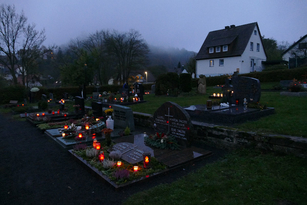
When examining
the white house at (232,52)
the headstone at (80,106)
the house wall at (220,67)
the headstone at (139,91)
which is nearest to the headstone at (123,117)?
the headstone at (80,106)

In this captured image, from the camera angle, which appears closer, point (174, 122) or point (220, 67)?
point (174, 122)

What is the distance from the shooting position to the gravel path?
3.77m

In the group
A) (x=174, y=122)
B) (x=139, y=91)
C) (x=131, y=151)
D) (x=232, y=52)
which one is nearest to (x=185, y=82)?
(x=139, y=91)

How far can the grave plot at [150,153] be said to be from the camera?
14.7 ft

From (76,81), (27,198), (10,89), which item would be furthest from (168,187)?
(76,81)

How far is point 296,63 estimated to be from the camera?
100 feet

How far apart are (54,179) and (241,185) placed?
394 centimetres

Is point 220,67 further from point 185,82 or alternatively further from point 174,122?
point 174,122

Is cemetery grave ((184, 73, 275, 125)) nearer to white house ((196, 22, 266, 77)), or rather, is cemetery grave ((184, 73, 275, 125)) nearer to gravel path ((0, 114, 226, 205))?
gravel path ((0, 114, 226, 205))

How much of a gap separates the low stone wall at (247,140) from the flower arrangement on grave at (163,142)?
1.13m

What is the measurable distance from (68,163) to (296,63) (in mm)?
35203

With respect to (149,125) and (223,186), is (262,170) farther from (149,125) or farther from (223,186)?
(149,125)

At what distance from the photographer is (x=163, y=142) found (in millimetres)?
6191

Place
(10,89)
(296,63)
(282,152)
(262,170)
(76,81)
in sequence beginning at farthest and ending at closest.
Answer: (76,81)
(296,63)
(10,89)
(282,152)
(262,170)
